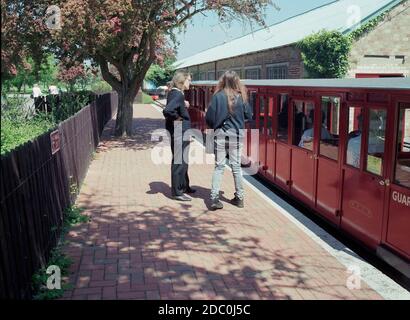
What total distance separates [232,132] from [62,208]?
2642 mm

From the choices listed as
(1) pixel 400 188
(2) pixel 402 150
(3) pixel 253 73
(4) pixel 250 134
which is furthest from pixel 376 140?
(3) pixel 253 73

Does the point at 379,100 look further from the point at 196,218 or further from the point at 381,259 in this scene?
the point at 196,218

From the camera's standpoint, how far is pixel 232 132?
6922 mm

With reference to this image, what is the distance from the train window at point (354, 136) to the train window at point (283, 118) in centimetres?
234

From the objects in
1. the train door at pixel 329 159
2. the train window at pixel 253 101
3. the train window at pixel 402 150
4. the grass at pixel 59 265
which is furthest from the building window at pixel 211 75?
the train window at pixel 402 150

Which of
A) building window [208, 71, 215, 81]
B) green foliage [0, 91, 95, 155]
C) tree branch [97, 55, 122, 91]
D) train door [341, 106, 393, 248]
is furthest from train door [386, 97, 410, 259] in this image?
building window [208, 71, 215, 81]

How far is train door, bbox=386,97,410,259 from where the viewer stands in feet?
15.8

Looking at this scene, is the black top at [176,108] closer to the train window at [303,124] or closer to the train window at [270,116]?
the train window at [303,124]

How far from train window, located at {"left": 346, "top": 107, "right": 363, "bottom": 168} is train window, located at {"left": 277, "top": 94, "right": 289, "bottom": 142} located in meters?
2.34

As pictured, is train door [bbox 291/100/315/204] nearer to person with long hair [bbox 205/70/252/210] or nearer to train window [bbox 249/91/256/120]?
person with long hair [bbox 205/70/252/210]

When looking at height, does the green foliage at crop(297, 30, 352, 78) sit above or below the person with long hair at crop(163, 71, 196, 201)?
above

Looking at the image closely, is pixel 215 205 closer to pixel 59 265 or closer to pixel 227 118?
pixel 227 118

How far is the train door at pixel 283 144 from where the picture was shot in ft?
27.1
